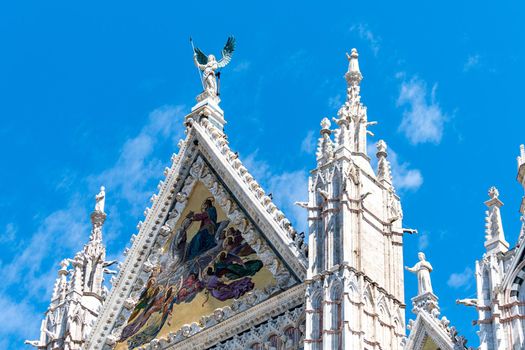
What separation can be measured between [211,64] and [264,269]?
19.3ft

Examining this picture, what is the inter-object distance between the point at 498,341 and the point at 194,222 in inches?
329

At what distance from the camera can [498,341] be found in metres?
16.9

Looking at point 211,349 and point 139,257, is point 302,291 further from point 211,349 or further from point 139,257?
point 139,257

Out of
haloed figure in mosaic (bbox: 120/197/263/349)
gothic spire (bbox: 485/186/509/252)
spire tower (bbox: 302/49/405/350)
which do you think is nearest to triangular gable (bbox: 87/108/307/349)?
haloed figure in mosaic (bbox: 120/197/263/349)

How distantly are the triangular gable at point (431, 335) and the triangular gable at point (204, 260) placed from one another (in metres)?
2.16

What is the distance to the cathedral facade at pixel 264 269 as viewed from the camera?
19391 mm

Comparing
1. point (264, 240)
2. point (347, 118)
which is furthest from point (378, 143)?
point (264, 240)

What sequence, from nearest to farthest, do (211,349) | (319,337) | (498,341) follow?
1. (498,341)
2. (319,337)
3. (211,349)

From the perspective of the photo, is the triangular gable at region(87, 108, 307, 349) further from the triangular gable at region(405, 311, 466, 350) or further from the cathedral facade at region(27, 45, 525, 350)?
the triangular gable at region(405, 311, 466, 350)

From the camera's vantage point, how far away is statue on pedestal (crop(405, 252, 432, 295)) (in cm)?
1968

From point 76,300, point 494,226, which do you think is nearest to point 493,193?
point 494,226

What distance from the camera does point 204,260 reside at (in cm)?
2314

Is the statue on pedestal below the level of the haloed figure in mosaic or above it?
below

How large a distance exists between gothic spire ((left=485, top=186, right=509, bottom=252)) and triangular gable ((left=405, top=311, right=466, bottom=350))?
60.8 inches
